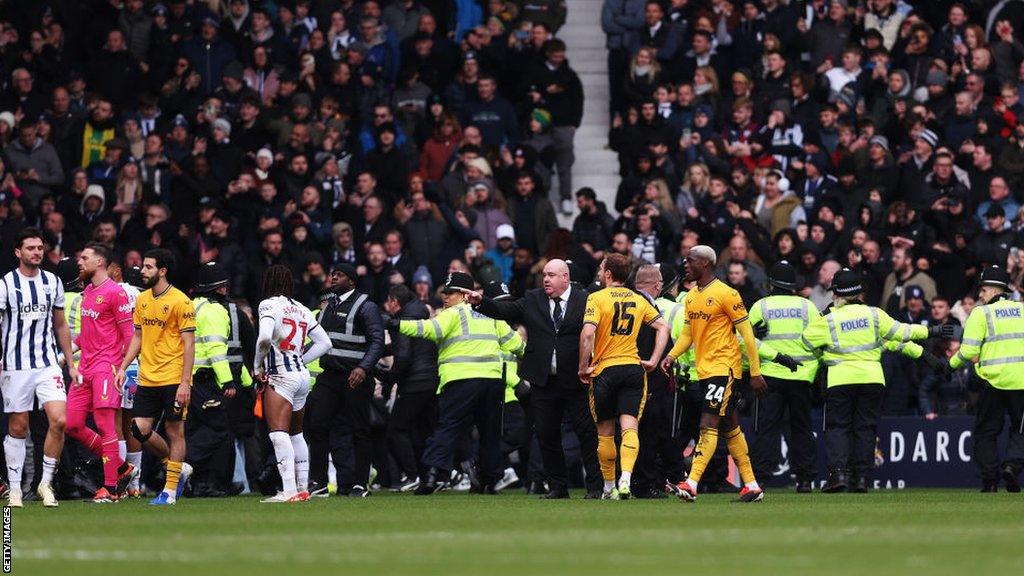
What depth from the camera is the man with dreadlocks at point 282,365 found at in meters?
17.9

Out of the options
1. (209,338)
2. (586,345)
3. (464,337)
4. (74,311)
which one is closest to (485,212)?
(464,337)

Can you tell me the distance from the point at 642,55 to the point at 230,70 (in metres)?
5.89

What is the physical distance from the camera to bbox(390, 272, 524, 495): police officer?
68.0 ft

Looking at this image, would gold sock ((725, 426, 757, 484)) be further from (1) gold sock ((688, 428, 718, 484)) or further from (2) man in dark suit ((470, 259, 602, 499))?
(2) man in dark suit ((470, 259, 602, 499))

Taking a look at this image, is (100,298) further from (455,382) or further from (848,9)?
(848,9)

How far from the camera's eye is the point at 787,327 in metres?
20.6

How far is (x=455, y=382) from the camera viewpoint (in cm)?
2083

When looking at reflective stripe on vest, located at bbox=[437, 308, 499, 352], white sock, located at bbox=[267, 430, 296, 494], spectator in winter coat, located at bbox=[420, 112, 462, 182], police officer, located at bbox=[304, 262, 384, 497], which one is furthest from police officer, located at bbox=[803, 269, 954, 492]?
spectator in winter coat, located at bbox=[420, 112, 462, 182]

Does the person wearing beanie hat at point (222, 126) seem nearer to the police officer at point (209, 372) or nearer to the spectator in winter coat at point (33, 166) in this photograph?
the spectator in winter coat at point (33, 166)

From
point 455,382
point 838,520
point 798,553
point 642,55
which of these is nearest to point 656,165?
point 642,55

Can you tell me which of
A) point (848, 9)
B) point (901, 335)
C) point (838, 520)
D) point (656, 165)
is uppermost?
point (848, 9)

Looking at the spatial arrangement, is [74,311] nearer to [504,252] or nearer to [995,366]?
[504,252]

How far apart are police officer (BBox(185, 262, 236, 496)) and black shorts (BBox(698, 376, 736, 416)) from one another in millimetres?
4735

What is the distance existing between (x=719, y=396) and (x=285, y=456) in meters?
3.84
